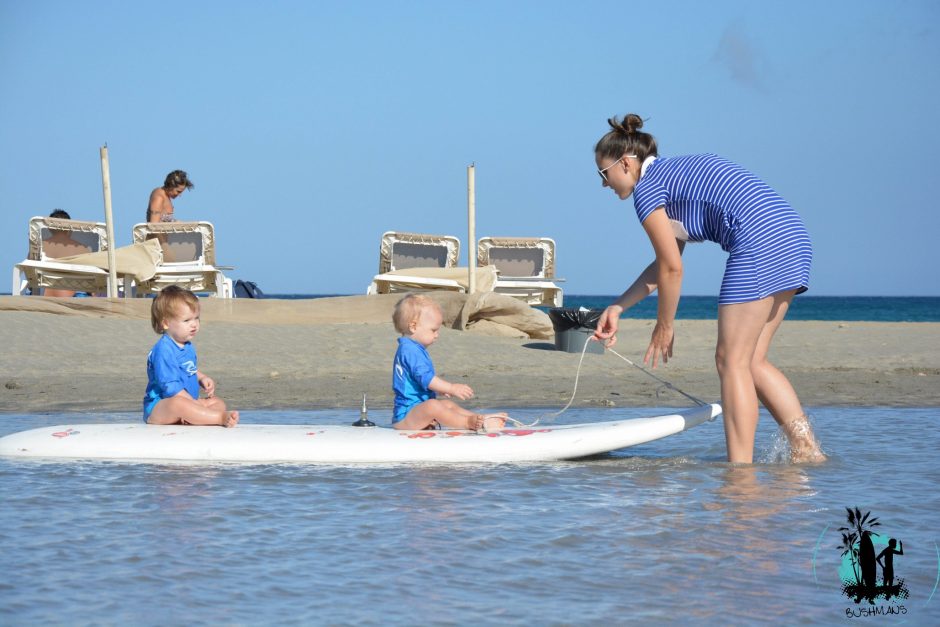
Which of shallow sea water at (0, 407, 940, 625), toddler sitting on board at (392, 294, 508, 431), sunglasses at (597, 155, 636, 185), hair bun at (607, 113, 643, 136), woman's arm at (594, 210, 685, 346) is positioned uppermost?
hair bun at (607, 113, 643, 136)

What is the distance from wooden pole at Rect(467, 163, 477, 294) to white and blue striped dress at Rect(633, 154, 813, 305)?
9087mm

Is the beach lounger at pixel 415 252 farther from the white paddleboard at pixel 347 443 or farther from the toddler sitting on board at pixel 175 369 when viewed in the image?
the white paddleboard at pixel 347 443

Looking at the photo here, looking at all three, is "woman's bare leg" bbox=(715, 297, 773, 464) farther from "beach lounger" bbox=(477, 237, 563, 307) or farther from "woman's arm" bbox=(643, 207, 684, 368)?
"beach lounger" bbox=(477, 237, 563, 307)

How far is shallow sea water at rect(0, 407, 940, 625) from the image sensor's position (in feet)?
9.31

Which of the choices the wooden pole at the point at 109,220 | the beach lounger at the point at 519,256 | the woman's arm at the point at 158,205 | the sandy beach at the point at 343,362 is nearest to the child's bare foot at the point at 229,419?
the sandy beach at the point at 343,362

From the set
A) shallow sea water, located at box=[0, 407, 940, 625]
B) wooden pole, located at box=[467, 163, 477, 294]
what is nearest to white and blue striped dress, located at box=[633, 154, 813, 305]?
shallow sea water, located at box=[0, 407, 940, 625]

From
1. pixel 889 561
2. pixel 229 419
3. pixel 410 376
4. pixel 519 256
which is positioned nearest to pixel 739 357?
pixel 889 561

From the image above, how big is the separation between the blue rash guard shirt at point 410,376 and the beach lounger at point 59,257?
9088 mm

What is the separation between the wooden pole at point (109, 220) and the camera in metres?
12.9

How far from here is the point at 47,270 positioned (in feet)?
45.8

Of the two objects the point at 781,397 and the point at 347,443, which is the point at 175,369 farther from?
the point at 781,397

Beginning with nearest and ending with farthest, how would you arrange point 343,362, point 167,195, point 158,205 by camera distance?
point 343,362
point 167,195
point 158,205

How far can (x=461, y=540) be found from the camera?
354cm

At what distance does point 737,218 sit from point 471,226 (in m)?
9.32
